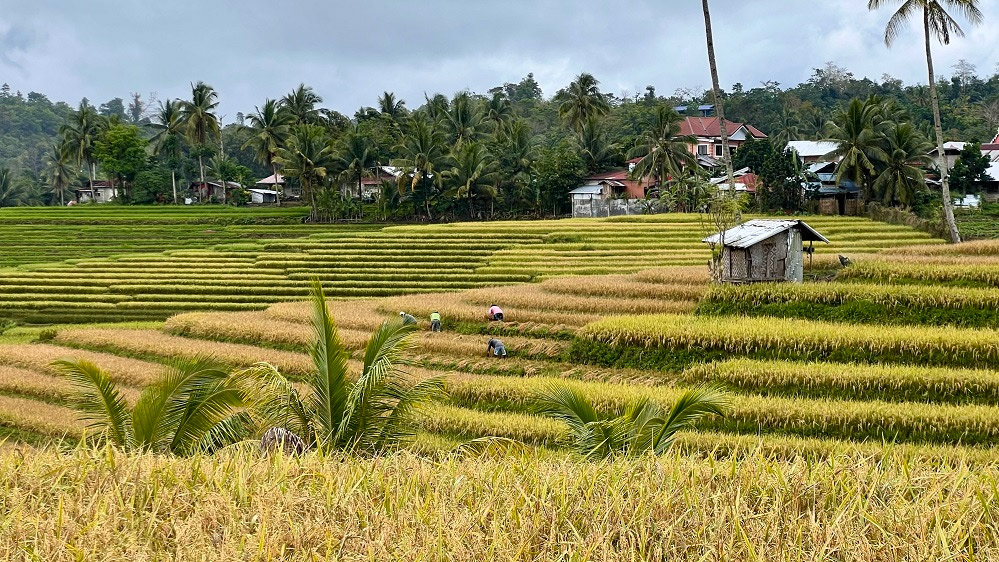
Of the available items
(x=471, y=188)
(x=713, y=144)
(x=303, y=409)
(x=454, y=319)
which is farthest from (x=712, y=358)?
(x=713, y=144)

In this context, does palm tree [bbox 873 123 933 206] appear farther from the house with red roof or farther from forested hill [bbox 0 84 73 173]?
forested hill [bbox 0 84 73 173]

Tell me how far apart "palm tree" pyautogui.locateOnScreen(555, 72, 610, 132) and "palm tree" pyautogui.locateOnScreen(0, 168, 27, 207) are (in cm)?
4584

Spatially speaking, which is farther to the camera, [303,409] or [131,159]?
[131,159]

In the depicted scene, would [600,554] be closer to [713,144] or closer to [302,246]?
[302,246]

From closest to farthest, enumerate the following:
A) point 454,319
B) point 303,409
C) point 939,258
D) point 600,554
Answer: point 600,554
point 303,409
point 939,258
point 454,319

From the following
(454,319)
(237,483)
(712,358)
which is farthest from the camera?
(454,319)

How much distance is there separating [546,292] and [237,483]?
1715 cm

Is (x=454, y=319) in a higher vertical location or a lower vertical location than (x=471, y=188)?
lower

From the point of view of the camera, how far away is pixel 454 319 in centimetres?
1995

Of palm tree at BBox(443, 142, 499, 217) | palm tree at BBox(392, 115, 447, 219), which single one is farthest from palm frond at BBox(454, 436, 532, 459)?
palm tree at BBox(392, 115, 447, 219)

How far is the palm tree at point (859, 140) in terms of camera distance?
35.0m

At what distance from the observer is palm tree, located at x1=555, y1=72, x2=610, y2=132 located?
53406 mm

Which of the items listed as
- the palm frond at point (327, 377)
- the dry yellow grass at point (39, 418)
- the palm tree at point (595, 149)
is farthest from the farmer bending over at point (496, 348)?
the palm tree at point (595, 149)

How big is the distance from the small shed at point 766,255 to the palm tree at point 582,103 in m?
35.9
